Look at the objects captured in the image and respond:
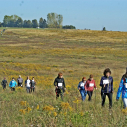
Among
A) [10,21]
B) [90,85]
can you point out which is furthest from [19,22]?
[90,85]

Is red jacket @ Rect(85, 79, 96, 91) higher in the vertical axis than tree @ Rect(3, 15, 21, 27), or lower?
lower

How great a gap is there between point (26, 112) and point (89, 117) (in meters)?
1.18

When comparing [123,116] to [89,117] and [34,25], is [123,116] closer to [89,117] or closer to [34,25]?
[89,117]

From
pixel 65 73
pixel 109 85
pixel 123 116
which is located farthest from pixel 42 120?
pixel 65 73

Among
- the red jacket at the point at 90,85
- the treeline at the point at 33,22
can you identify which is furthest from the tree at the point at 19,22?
the red jacket at the point at 90,85

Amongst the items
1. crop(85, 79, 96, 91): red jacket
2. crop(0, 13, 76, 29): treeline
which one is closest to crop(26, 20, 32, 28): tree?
crop(0, 13, 76, 29): treeline

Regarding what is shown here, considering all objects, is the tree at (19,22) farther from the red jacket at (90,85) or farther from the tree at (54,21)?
the red jacket at (90,85)

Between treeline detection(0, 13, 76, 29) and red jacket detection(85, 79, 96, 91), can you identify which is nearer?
red jacket detection(85, 79, 96, 91)

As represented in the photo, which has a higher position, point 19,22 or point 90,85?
point 19,22

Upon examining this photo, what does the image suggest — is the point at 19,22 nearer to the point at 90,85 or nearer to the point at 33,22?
the point at 33,22

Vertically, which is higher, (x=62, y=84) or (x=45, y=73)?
(x=62, y=84)

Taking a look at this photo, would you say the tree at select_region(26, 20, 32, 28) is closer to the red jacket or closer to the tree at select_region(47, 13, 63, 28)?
the tree at select_region(47, 13, 63, 28)

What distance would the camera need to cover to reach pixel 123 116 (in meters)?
4.88

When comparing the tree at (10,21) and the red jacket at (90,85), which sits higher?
the tree at (10,21)
